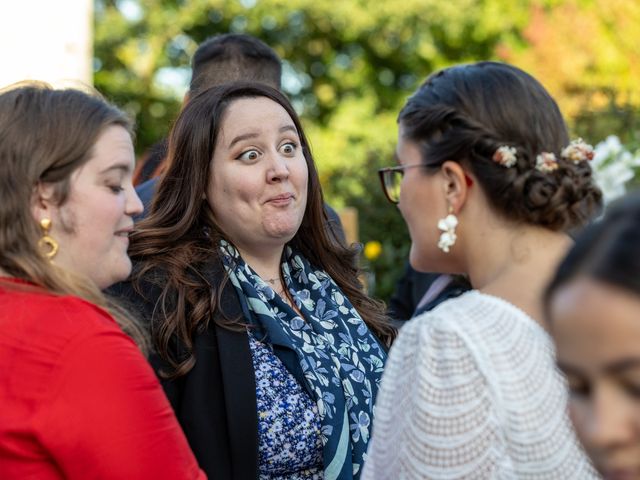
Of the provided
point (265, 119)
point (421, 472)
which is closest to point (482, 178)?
point (421, 472)

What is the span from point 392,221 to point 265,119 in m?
4.61

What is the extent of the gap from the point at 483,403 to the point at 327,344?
1.35 meters

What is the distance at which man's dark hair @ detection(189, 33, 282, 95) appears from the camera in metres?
4.79

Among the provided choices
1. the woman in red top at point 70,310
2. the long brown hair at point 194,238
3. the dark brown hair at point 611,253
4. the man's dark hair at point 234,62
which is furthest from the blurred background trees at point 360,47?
the dark brown hair at point 611,253

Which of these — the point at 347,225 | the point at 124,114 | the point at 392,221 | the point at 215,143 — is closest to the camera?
the point at 124,114

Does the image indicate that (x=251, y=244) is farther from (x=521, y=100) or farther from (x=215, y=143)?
(x=521, y=100)

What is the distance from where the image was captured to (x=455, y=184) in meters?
2.24

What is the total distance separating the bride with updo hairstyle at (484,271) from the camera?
6.48 ft

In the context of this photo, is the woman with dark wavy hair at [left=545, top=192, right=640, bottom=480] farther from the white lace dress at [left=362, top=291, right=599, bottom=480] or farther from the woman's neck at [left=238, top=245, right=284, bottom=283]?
the woman's neck at [left=238, top=245, right=284, bottom=283]

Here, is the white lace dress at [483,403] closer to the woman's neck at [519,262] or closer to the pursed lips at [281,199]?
the woman's neck at [519,262]

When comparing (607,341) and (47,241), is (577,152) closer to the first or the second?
(607,341)

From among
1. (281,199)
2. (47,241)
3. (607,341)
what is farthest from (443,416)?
(281,199)

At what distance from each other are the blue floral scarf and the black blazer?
0.15 meters

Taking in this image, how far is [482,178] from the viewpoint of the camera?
7.22 feet
